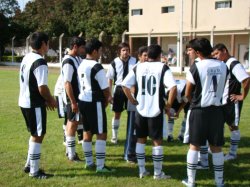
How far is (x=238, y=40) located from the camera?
3616 centimetres

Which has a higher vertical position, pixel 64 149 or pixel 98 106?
pixel 98 106

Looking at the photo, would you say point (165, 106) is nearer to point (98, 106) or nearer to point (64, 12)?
point (98, 106)

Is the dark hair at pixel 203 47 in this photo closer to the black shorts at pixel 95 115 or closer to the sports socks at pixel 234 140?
the black shorts at pixel 95 115

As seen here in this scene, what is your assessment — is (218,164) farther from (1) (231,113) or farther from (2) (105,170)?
(2) (105,170)

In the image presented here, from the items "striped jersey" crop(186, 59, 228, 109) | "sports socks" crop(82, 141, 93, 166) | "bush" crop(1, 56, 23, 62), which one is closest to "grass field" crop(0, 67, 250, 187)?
"sports socks" crop(82, 141, 93, 166)

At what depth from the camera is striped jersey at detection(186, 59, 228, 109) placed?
18.2 ft

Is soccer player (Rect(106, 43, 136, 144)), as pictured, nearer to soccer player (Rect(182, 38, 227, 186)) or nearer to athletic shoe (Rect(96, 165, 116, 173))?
athletic shoe (Rect(96, 165, 116, 173))

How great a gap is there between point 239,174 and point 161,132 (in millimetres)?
1543

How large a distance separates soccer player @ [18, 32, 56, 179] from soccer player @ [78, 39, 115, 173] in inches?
22.4

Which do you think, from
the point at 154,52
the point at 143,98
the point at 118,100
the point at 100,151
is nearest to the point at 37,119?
the point at 100,151

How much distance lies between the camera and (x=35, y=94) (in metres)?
6.29

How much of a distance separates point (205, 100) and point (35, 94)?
255cm

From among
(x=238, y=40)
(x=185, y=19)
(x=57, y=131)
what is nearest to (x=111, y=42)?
(x=185, y=19)

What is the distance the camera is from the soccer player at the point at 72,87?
6.93 meters
